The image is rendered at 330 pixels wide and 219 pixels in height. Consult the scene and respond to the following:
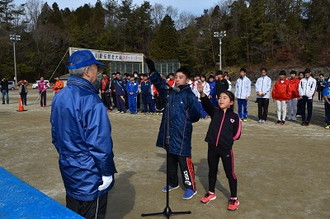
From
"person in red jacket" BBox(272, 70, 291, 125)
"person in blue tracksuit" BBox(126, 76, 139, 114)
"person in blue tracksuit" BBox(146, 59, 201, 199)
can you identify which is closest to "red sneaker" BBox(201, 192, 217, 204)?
"person in blue tracksuit" BBox(146, 59, 201, 199)

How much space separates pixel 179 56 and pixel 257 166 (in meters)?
55.8

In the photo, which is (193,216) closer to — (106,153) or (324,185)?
(106,153)

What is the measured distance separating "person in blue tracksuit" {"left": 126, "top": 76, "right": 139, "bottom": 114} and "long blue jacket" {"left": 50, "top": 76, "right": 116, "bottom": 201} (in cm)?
1172

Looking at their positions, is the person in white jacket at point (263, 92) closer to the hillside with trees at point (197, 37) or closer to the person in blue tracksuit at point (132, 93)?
the person in blue tracksuit at point (132, 93)

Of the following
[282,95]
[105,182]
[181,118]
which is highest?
[282,95]

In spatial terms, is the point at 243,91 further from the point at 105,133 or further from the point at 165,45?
the point at 165,45

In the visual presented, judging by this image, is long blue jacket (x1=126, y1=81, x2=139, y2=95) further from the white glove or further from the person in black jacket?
the white glove

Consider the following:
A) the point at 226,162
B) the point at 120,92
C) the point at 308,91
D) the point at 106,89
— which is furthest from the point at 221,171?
the point at 106,89

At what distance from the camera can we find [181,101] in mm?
4254

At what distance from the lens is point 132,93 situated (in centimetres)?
1410

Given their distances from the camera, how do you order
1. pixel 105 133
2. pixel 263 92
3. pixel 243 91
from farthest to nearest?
1. pixel 243 91
2. pixel 263 92
3. pixel 105 133

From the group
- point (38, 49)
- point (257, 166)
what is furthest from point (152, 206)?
point (38, 49)

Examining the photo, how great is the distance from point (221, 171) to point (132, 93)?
9.08m

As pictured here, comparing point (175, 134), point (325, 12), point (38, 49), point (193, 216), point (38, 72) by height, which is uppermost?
point (325, 12)
